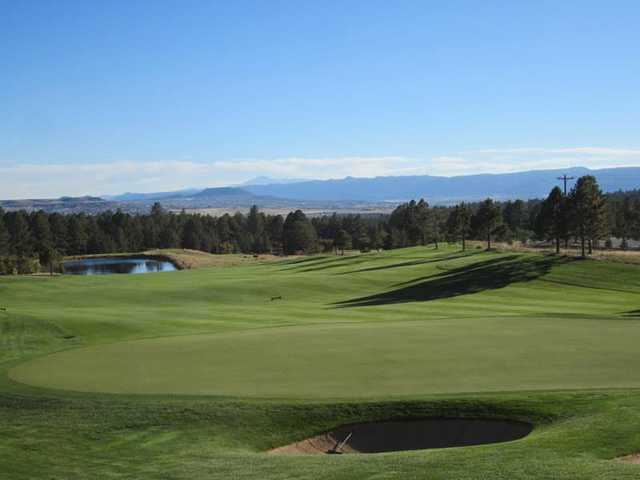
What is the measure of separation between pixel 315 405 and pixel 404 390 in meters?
2.55

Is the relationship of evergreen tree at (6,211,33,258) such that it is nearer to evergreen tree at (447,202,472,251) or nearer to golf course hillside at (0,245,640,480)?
evergreen tree at (447,202,472,251)

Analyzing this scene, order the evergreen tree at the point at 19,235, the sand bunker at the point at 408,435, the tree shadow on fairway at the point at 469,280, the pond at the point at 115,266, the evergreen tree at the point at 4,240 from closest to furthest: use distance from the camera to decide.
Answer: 1. the sand bunker at the point at 408,435
2. the tree shadow on fairway at the point at 469,280
3. the pond at the point at 115,266
4. the evergreen tree at the point at 4,240
5. the evergreen tree at the point at 19,235

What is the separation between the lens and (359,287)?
2378 inches

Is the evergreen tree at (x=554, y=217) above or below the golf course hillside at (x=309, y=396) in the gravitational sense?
above

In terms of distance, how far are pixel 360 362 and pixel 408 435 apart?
5.62 meters

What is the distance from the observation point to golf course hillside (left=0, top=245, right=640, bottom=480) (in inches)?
522

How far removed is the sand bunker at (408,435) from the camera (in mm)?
15664

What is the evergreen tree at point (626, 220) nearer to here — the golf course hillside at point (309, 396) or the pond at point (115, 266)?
the pond at point (115, 266)

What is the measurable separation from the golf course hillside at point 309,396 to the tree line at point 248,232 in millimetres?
59781

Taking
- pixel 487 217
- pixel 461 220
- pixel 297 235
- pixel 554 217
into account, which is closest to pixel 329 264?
pixel 461 220

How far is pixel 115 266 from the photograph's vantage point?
123000 millimetres

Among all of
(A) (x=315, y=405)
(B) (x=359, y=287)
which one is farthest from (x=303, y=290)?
(A) (x=315, y=405)

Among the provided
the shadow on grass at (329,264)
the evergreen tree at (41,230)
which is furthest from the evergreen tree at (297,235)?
the shadow on grass at (329,264)

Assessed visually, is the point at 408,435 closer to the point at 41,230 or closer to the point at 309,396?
the point at 309,396
